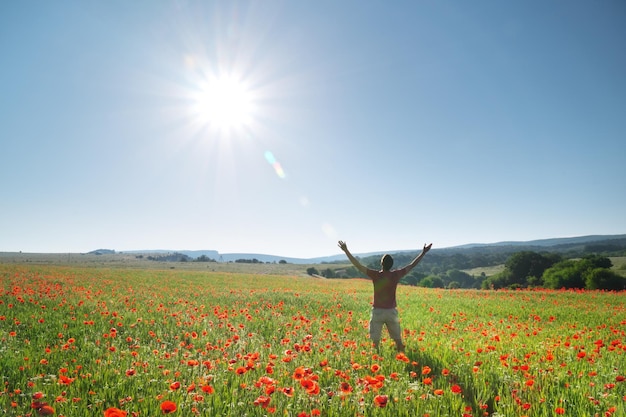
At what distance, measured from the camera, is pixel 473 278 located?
358 feet

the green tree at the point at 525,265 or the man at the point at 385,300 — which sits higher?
the man at the point at 385,300

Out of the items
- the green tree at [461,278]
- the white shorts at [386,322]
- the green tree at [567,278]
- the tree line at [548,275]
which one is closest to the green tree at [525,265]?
the tree line at [548,275]

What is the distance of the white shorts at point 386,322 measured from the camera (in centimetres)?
712

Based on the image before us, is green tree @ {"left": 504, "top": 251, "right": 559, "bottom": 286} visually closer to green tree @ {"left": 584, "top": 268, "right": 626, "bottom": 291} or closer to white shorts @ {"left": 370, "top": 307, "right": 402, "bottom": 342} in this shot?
green tree @ {"left": 584, "top": 268, "right": 626, "bottom": 291}

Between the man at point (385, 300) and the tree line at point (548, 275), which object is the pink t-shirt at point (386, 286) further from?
the tree line at point (548, 275)

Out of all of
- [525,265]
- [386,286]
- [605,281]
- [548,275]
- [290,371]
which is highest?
[386,286]

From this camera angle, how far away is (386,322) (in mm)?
7172

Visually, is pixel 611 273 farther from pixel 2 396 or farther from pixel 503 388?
pixel 2 396

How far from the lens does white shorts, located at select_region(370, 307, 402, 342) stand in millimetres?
7117

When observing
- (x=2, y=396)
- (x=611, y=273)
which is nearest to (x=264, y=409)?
(x=2, y=396)

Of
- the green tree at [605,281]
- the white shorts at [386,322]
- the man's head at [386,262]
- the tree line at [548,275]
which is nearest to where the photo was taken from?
the white shorts at [386,322]

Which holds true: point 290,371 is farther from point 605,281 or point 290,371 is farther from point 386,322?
point 605,281

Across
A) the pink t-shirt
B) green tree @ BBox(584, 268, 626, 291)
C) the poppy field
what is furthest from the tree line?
the pink t-shirt

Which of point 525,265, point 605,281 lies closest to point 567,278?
point 605,281
